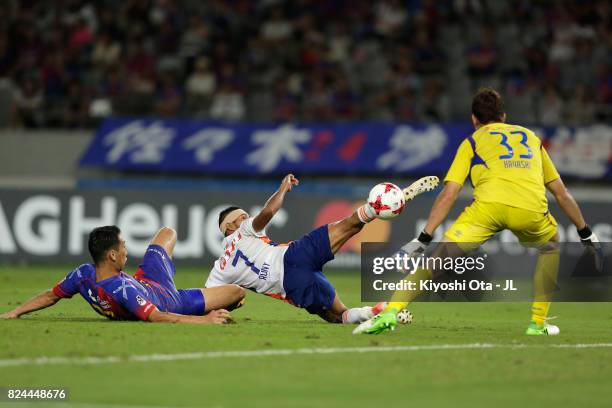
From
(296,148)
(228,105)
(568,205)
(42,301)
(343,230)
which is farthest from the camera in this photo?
(228,105)

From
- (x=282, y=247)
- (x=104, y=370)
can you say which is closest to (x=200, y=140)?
(x=282, y=247)

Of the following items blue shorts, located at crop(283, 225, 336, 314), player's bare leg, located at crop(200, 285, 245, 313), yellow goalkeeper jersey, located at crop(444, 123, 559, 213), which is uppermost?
yellow goalkeeper jersey, located at crop(444, 123, 559, 213)

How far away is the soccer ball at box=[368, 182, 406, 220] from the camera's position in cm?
1059

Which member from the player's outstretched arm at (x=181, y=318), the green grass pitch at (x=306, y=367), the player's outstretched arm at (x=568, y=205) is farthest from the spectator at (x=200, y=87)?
the player's outstretched arm at (x=568, y=205)

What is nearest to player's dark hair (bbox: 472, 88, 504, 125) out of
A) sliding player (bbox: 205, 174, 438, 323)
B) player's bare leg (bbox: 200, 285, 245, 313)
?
sliding player (bbox: 205, 174, 438, 323)

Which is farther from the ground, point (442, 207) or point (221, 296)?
point (442, 207)

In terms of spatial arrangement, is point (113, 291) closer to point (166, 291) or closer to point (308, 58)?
point (166, 291)

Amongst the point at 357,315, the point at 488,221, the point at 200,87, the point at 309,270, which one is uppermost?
the point at 200,87

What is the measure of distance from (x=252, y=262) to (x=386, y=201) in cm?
162

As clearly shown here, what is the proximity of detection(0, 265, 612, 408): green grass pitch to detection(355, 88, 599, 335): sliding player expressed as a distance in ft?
2.56

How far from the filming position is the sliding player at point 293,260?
1089 cm

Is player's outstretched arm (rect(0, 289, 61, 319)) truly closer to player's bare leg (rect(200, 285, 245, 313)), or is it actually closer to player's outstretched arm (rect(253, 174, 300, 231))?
player's bare leg (rect(200, 285, 245, 313))

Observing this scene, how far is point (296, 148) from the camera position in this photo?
23.7 m

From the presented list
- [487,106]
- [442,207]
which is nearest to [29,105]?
[487,106]
